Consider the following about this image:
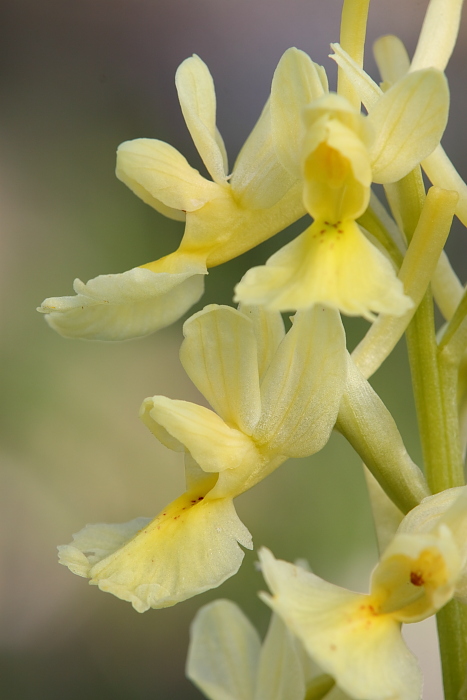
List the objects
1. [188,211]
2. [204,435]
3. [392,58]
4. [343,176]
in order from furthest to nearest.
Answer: [392,58] < [188,211] < [204,435] < [343,176]

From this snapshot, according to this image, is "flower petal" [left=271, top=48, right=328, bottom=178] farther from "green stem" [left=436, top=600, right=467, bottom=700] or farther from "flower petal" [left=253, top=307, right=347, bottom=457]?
"green stem" [left=436, top=600, right=467, bottom=700]

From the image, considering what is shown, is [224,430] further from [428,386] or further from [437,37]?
[437,37]

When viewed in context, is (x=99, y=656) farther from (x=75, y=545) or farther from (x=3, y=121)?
(x=75, y=545)

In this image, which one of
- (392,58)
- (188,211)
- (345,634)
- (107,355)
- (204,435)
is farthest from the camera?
(107,355)

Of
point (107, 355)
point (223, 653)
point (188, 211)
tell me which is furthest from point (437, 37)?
point (107, 355)

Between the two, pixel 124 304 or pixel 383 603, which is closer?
pixel 383 603

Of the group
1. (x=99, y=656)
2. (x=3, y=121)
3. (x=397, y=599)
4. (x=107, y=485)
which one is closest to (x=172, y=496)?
(x=107, y=485)

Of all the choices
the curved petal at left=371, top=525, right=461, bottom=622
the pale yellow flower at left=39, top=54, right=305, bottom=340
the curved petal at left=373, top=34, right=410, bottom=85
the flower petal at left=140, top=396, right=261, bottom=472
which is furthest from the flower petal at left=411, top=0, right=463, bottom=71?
the curved petal at left=371, top=525, right=461, bottom=622
